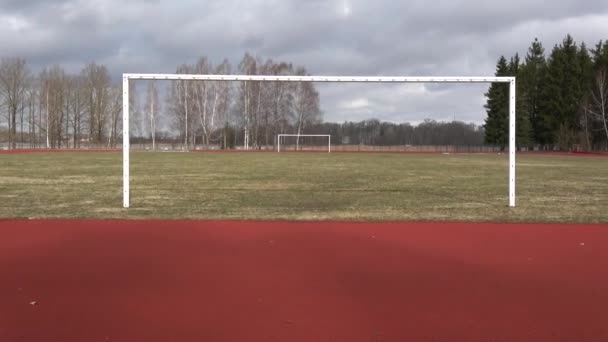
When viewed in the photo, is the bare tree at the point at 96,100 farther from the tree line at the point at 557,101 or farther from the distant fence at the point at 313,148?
the tree line at the point at 557,101

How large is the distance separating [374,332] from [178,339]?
1521 mm

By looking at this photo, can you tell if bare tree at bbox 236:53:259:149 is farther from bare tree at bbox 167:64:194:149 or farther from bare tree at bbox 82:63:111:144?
bare tree at bbox 82:63:111:144

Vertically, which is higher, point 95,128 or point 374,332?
point 95,128

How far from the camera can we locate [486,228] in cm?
895

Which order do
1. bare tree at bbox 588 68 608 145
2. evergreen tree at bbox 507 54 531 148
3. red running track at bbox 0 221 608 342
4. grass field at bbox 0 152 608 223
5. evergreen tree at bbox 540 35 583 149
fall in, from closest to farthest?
red running track at bbox 0 221 608 342
grass field at bbox 0 152 608 223
bare tree at bbox 588 68 608 145
evergreen tree at bbox 540 35 583 149
evergreen tree at bbox 507 54 531 148

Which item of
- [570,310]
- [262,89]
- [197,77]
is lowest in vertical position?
[570,310]

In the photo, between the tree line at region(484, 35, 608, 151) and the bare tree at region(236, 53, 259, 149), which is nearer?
the tree line at region(484, 35, 608, 151)

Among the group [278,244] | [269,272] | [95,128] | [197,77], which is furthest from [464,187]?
[95,128]

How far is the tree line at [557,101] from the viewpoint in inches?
2426

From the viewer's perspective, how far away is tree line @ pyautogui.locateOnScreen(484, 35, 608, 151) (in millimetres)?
61625

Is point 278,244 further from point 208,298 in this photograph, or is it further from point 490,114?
point 490,114

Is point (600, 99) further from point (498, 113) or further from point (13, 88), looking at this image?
point (13, 88)

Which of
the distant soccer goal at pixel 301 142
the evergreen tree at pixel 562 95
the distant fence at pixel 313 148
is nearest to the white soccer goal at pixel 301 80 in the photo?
the evergreen tree at pixel 562 95

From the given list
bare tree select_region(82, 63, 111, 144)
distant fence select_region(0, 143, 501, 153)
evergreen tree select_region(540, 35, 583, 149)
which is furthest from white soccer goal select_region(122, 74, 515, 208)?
bare tree select_region(82, 63, 111, 144)
